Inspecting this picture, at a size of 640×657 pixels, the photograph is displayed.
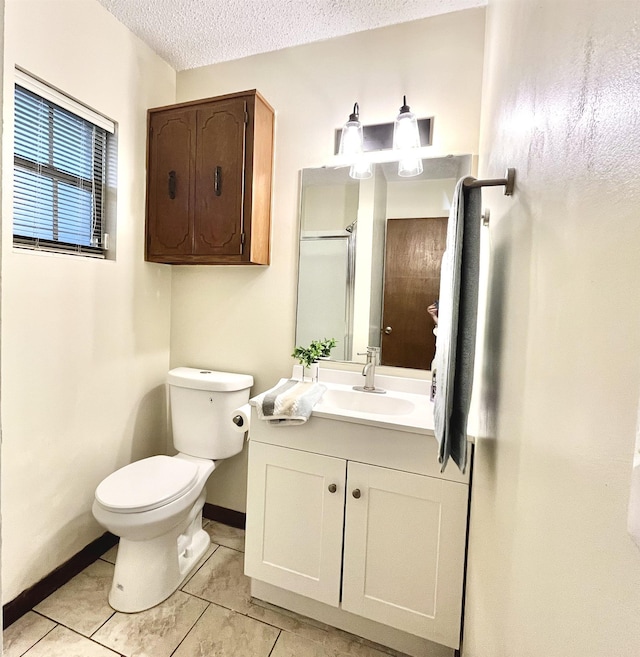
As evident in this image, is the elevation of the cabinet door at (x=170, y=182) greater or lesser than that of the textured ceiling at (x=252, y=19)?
lesser

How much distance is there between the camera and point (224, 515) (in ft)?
6.88

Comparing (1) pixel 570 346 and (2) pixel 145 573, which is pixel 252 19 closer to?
(1) pixel 570 346

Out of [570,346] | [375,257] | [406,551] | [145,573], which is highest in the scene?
[375,257]

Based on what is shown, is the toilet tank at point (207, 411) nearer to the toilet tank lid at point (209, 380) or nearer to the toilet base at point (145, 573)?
the toilet tank lid at point (209, 380)

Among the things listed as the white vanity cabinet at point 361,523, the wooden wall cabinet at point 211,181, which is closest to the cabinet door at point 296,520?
the white vanity cabinet at point 361,523

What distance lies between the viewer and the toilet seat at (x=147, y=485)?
55.9 inches

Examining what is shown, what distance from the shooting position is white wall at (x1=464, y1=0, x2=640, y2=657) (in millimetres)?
293

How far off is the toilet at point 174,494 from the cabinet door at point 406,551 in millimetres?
676

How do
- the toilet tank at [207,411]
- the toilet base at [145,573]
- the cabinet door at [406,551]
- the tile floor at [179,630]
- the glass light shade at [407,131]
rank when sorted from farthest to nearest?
the toilet tank at [207,411] → the glass light shade at [407,131] → the toilet base at [145,573] → the tile floor at [179,630] → the cabinet door at [406,551]

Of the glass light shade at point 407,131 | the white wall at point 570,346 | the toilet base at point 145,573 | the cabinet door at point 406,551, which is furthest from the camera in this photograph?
the glass light shade at point 407,131

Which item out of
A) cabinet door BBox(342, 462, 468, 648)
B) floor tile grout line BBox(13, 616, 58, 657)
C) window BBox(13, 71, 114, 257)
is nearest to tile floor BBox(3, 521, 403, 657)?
floor tile grout line BBox(13, 616, 58, 657)

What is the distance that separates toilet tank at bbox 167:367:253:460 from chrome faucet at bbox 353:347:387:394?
2.00 ft

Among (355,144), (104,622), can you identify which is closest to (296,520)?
(104,622)

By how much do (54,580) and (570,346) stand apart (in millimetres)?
2127
